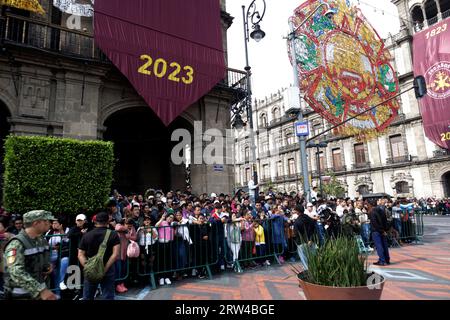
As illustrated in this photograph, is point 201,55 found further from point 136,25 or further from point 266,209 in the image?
point 266,209

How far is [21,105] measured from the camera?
9.13 metres

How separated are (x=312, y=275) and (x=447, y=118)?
21250 millimetres

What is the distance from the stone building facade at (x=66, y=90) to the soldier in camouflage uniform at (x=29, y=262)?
7960 mm

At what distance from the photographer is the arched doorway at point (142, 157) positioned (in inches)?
577

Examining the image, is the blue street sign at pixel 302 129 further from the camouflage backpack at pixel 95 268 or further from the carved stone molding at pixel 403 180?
the carved stone molding at pixel 403 180

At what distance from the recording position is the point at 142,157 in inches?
607

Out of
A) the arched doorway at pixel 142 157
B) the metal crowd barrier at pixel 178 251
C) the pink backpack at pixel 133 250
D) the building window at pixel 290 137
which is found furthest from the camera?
the building window at pixel 290 137

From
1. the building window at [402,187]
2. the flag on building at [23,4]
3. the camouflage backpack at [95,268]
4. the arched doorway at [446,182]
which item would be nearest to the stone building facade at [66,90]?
the flag on building at [23,4]

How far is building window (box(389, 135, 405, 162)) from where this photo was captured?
31812mm

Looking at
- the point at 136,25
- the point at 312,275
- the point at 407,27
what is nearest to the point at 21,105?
the point at 136,25

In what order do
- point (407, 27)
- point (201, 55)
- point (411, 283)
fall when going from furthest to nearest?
point (407, 27)
point (201, 55)
point (411, 283)

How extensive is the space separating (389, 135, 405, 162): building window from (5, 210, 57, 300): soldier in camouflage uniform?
120 feet

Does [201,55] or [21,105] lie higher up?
[201,55]
